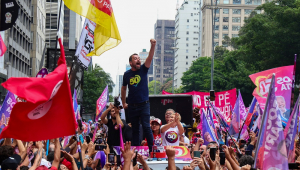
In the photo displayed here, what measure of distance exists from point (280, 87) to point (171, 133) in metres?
4.54

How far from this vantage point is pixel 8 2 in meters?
13.3

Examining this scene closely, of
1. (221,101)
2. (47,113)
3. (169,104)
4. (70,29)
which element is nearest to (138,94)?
(47,113)

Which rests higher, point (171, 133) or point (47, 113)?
point (47, 113)

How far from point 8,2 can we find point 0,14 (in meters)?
0.57

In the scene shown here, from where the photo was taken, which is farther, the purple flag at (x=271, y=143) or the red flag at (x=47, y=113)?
the purple flag at (x=271, y=143)

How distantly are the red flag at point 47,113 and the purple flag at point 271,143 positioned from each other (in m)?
2.15

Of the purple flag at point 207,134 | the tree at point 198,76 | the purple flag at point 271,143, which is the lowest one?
the purple flag at point 207,134

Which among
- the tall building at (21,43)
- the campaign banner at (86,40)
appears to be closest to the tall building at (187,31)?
the tall building at (21,43)

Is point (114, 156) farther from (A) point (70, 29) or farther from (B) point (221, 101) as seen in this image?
(A) point (70, 29)

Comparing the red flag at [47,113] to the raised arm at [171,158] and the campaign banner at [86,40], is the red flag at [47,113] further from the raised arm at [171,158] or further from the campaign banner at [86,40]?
the campaign banner at [86,40]

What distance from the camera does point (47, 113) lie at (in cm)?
557

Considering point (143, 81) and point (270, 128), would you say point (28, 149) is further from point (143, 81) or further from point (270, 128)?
point (270, 128)

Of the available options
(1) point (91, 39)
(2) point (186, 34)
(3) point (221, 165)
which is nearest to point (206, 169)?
(3) point (221, 165)

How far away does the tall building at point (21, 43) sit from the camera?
41.4 m
